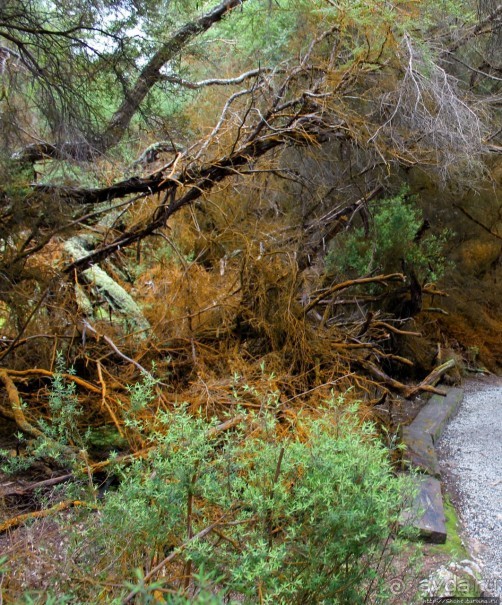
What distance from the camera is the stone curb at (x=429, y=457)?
4277mm

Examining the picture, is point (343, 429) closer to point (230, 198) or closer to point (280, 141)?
point (280, 141)

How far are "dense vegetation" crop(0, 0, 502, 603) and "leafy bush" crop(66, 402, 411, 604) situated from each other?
0.01 metres

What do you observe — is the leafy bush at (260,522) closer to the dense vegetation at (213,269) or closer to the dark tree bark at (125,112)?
the dense vegetation at (213,269)

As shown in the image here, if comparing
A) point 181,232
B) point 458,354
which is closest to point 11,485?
point 181,232

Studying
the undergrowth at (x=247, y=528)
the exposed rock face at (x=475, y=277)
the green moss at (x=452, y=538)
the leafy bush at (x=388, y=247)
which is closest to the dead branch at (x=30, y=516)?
the undergrowth at (x=247, y=528)

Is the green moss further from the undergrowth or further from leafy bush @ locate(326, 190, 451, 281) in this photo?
leafy bush @ locate(326, 190, 451, 281)

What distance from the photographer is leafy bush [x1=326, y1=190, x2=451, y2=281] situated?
314 inches

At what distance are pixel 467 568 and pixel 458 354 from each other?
21.5 ft

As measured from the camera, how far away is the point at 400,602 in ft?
7.52

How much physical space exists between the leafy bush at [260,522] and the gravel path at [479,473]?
7.76 ft

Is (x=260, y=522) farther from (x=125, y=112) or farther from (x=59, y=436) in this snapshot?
(x=125, y=112)

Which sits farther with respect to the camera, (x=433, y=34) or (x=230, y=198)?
(x=230, y=198)

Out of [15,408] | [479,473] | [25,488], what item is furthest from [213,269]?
[25,488]

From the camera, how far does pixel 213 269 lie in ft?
26.3
